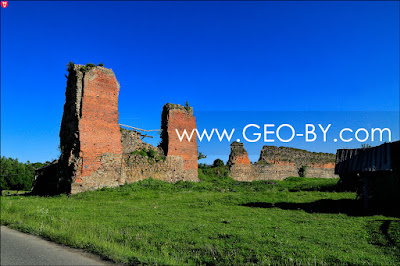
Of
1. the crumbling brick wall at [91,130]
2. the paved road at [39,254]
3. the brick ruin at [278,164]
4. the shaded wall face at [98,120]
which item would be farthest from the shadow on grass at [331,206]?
the brick ruin at [278,164]

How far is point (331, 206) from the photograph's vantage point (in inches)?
456

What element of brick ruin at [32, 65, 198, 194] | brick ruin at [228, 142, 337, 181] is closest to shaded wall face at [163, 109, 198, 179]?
brick ruin at [32, 65, 198, 194]

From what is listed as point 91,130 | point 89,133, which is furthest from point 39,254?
point 91,130

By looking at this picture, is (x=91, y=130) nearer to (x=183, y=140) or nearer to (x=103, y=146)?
(x=103, y=146)

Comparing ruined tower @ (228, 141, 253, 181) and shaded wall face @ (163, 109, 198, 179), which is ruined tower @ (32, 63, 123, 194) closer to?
shaded wall face @ (163, 109, 198, 179)

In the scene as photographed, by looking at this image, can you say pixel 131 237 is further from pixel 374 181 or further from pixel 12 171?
pixel 12 171

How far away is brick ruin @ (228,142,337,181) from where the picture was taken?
27.4 metres

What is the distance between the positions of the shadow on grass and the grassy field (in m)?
0.04

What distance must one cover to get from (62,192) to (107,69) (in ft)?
24.1

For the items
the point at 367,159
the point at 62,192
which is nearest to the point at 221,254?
the point at 367,159

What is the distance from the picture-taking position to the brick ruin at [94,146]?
1520cm

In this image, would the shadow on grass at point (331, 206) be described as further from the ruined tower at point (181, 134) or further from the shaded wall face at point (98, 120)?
the ruined tower at point (181, 134)

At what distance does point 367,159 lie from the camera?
1073 cm

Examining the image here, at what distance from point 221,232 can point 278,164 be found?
83.3 feet
